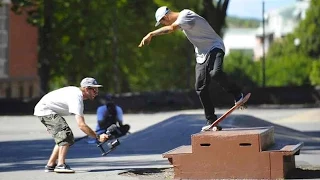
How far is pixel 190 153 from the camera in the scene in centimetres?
1145

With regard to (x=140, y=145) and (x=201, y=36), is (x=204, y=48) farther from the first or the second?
(x=140, y=145)

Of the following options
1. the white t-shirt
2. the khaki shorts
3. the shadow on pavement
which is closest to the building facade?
the shadow on pavement

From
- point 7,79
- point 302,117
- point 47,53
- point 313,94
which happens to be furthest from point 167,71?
point 302,117

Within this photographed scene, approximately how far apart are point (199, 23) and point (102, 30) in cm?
4330

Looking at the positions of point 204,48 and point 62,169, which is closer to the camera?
point 204,48

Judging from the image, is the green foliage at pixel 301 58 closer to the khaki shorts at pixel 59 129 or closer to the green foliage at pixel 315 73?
the green foliage at pixel 315 73

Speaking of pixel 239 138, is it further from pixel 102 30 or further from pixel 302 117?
pixel 102 30

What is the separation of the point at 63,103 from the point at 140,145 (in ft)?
20.3

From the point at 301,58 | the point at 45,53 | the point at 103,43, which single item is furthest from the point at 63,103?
the point at 301,58

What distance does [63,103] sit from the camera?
12797mm

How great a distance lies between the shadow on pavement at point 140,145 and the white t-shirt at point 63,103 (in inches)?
69.3

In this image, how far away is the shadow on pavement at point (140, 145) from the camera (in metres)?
15.3

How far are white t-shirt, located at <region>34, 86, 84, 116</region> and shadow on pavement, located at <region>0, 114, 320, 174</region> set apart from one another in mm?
1761

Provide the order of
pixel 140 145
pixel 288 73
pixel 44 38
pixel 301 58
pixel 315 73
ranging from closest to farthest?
pixel 140 145, pixel 44 38, pixel 315 73, pixel 288 73, pixel 301 58
